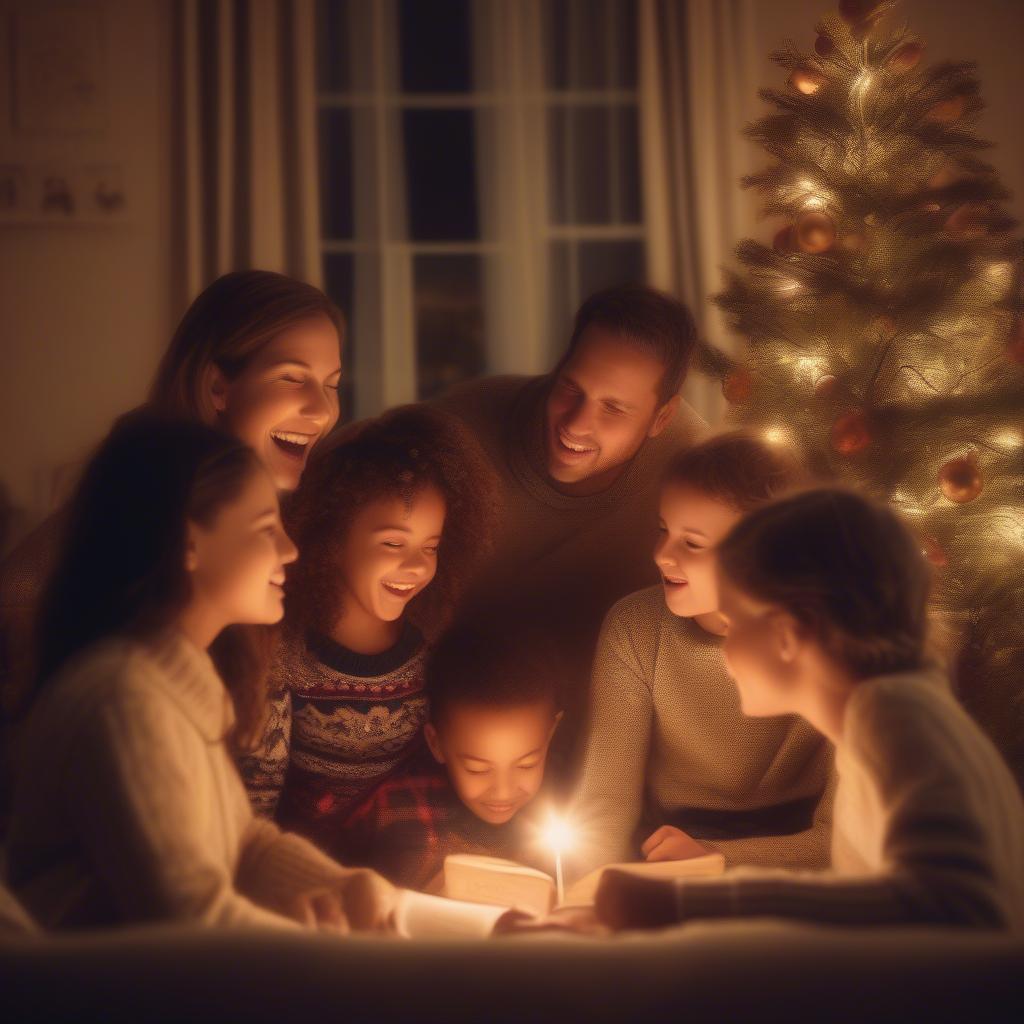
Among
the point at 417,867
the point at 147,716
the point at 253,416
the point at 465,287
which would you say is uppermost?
the point at 465,287

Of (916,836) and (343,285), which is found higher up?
(343,285)

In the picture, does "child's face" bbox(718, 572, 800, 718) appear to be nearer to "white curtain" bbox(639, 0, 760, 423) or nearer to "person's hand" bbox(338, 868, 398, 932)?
"person's hand" bbox(338, 868, 398, 932)

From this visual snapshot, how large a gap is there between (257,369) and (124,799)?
0.77 metres

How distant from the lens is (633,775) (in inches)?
66.3

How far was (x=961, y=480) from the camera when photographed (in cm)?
178

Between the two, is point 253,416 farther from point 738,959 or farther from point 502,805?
point 738,959

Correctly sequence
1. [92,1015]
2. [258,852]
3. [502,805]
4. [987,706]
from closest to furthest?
1. [92,1015]
2. [258,852]
3. [502,805]
4. [987,706]

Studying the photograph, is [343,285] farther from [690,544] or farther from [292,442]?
[690,544]

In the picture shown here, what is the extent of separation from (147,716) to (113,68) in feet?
10.9

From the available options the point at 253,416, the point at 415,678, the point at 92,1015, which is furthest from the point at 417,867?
the point at 92,1015

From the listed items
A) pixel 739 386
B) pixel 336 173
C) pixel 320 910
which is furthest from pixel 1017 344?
pixel 336 173

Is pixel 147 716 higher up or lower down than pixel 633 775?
higher up

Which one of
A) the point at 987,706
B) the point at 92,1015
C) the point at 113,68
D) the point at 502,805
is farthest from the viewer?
the point at 113,68

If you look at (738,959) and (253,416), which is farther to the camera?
(253,416)
